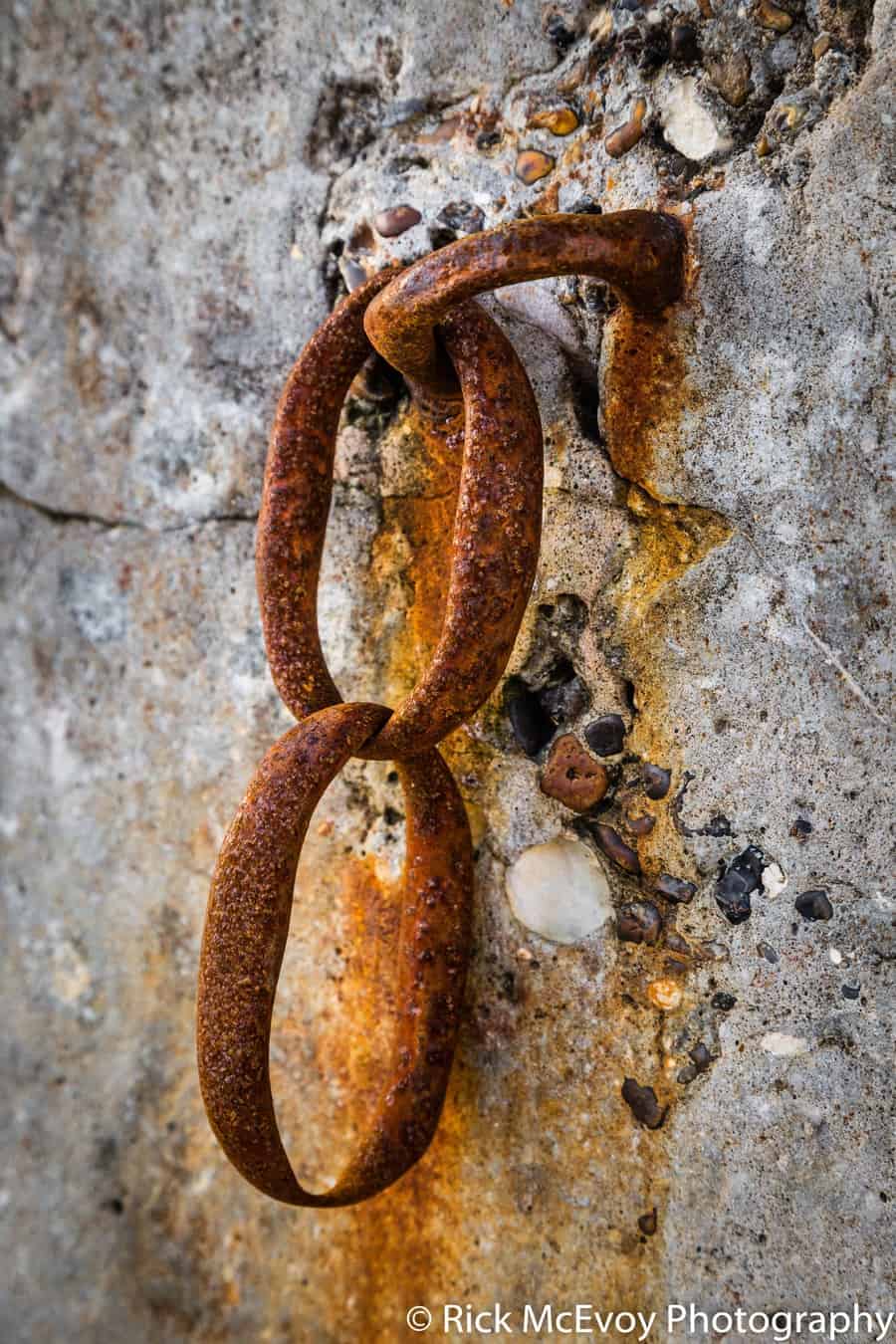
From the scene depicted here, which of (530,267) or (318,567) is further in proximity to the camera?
(318,567)

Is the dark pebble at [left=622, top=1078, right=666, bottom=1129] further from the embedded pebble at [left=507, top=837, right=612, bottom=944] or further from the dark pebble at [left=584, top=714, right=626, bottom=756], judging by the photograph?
the dark pebble at [left=584, top=714, right=626, bottom=756]

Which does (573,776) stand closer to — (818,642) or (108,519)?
(818,642)

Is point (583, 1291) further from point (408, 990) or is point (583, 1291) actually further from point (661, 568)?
point (661, 568)

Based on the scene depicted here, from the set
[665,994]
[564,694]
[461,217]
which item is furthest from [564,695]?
[461,217]

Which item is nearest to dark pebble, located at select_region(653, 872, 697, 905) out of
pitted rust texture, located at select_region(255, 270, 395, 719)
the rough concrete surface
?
the rough concrete surface

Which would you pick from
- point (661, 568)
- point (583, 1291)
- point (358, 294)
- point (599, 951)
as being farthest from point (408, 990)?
point (358, 294)

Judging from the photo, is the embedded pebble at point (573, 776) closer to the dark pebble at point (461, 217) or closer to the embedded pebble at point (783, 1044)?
the embedded pebble at point (783, 1044)

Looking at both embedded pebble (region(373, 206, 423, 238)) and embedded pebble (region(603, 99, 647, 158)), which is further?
embedded pebble (region(373, 206, 423, 238))
